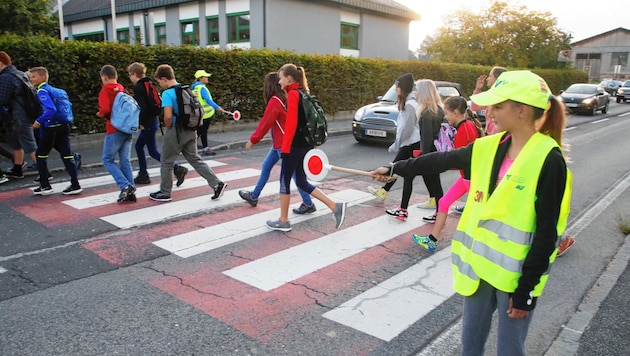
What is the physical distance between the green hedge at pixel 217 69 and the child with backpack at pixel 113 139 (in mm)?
4769

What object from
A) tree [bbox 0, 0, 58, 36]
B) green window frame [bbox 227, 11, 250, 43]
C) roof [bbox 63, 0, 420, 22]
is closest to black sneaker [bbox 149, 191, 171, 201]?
tree [bbox 0, 0, 58, 36]

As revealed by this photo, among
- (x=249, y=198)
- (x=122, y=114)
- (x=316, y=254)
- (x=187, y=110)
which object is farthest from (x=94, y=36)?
(x=316, y=254)

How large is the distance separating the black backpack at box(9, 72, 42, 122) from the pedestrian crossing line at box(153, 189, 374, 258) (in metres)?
4.05

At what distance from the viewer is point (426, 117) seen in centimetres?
598

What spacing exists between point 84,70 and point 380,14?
2396cm

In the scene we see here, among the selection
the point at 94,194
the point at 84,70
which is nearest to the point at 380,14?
the point at 84,70

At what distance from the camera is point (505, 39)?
42938 mm

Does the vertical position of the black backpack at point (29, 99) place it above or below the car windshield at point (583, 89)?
above

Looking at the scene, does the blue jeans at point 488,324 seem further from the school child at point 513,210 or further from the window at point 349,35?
the window at point 349,35

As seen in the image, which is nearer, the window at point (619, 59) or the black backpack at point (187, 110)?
the black backpack at point (187, 110)

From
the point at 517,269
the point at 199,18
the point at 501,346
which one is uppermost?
the point at 199,18

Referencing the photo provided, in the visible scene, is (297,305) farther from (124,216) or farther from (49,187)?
(49,187)

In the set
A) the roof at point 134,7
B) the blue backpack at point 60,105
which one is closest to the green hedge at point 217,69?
the blue backpack at point 60,105

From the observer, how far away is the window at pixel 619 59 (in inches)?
2965
